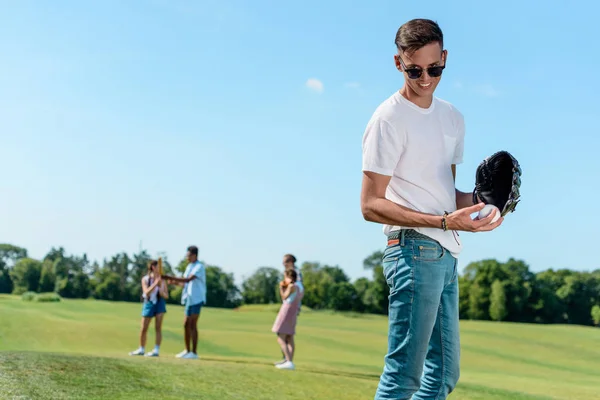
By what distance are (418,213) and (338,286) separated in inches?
3873

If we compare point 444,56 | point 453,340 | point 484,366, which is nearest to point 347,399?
A: point 453,340

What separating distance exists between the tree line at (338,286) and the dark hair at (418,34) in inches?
2662

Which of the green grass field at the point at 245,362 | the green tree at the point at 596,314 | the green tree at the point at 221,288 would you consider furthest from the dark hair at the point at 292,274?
the green tree at the point at 221,288

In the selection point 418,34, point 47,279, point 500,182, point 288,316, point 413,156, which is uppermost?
point 47,279

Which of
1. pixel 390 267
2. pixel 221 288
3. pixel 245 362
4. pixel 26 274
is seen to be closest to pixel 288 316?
pixel 245 362

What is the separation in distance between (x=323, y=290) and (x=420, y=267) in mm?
102901

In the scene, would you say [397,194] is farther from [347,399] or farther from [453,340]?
[347,399]

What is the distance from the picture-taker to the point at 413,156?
12.9 feet

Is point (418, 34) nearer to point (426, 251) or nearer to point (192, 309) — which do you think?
point (426, 251)

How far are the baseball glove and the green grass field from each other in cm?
546

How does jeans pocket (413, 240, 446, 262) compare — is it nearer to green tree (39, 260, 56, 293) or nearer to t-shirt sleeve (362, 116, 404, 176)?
t-shirt sleeve (362, 116, 404, 176)

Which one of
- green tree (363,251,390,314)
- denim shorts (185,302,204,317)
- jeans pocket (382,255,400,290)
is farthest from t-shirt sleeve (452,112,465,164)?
green tree (363,251,390,314)

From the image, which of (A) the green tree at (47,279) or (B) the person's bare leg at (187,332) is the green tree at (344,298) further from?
(B) the person's bare leg at (187,332)

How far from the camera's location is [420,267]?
12.3 feet
